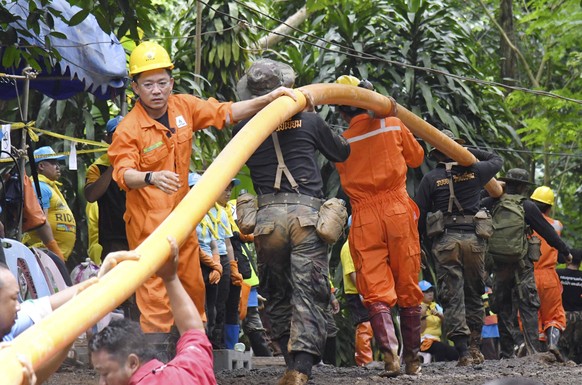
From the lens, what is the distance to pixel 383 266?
9.50 metres

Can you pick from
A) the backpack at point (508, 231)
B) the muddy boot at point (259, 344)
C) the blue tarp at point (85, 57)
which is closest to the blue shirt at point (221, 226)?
the blue tarp at point (85, 57)

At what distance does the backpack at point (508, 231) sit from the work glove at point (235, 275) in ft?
9.81

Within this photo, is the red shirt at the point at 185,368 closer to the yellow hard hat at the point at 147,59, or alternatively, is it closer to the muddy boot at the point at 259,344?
the yellow hard hat at the point at 147,59

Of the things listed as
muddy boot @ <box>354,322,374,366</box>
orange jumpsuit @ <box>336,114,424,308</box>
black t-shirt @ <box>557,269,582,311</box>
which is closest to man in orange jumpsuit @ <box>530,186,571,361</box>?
black t-shirt @ <box>557,269,582,311</box>

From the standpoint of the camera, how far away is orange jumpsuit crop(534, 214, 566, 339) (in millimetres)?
14758

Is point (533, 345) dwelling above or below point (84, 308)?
below

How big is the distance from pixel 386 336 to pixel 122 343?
4.43m

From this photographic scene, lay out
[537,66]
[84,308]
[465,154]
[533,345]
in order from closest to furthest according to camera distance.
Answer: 1. [84,308]
2. [465,154]
3. [533,345]
4. [537,66]

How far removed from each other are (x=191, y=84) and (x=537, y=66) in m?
12.3

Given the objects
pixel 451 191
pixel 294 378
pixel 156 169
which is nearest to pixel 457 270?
pixel 451 191

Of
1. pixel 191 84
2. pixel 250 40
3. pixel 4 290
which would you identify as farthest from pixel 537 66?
pixel 4 290

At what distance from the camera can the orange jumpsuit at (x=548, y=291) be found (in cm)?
1476

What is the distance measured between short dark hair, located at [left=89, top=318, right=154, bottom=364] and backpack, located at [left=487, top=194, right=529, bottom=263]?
897 cm

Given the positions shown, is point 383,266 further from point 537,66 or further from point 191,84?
point 537,66
